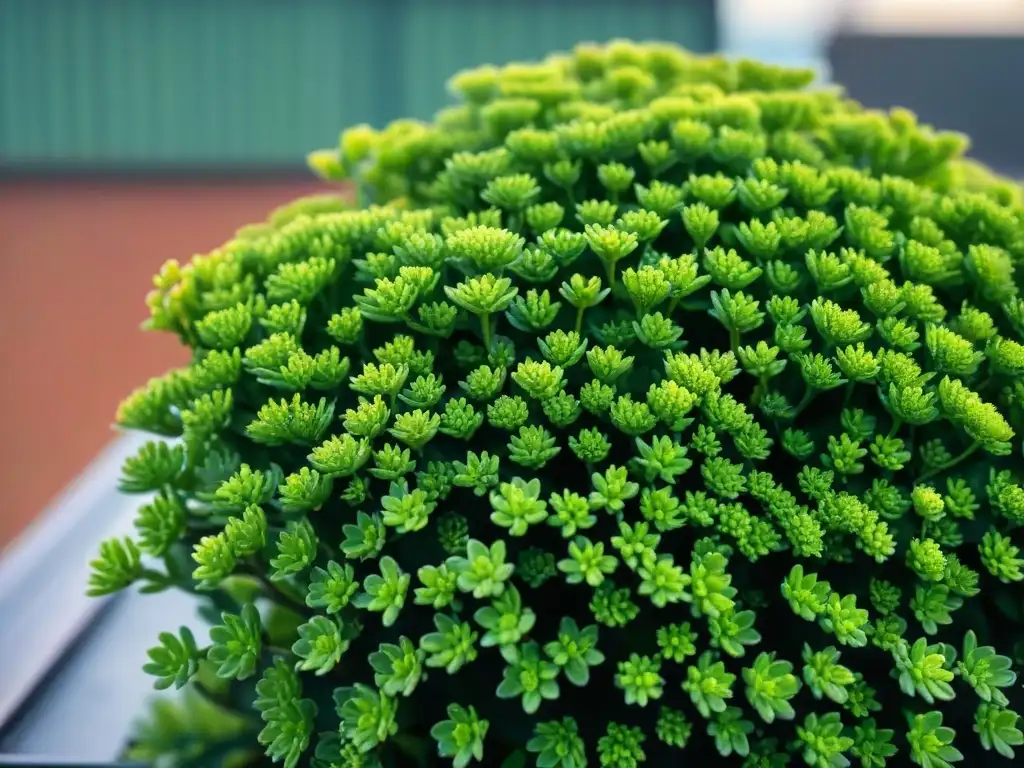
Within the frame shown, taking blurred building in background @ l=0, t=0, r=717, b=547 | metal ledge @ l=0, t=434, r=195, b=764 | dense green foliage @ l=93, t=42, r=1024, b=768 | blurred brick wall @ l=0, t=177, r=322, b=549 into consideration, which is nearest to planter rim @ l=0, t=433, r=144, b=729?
metal ledge @ l=0, t=434, r=195, b=764

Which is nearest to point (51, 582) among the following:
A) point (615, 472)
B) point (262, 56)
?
point (615, 472)

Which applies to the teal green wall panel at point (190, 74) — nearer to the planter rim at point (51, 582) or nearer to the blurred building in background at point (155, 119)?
the blurred building in background at point (155, 119)

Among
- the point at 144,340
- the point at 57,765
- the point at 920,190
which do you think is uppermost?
the point at 920,190

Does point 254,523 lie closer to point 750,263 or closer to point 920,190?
point 750,263

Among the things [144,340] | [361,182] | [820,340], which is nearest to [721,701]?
[820,340]

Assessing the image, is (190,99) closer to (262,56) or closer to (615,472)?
(262,56)

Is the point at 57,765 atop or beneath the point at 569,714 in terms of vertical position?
beneath

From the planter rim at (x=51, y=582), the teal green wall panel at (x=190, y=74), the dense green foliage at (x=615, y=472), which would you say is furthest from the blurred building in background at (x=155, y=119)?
the dense green foliage at (x=615, y=472)
